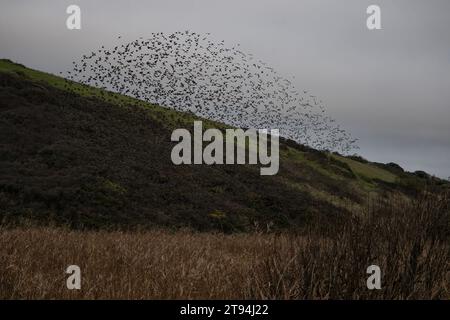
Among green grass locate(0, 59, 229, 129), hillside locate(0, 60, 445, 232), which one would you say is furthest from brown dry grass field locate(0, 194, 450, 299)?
green grass locate(0, 59, 229, 129)

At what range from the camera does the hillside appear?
18.0m

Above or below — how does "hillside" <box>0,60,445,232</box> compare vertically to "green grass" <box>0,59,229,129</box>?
below

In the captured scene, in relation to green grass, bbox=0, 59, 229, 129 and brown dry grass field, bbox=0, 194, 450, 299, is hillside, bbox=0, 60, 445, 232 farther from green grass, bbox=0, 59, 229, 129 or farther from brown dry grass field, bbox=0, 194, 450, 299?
brown dry grass field, bbox=0, 194, 450, 299

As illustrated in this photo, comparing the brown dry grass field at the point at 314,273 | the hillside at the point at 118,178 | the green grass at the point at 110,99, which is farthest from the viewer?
the green grass at the point at 110,99

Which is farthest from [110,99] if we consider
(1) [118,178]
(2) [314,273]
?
(2) [314,273]

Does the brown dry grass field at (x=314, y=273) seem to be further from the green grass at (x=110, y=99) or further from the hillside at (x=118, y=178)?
the green grass at (x=110, y=99)

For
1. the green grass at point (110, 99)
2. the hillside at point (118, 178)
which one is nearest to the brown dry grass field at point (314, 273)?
the hillside at point (118, 178)

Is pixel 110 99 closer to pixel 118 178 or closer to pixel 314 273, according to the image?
pixel 118 178

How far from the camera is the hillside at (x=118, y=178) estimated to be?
18.0 metres

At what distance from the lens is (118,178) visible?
74.6 ft

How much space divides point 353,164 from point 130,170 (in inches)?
1529

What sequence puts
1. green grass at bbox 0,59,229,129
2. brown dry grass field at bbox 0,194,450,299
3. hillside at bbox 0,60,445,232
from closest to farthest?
brown dry grass field at bbox 0,194,450,299, hillside at bbox 0,60,445,232, green grass at bbox 0,59,229,129
